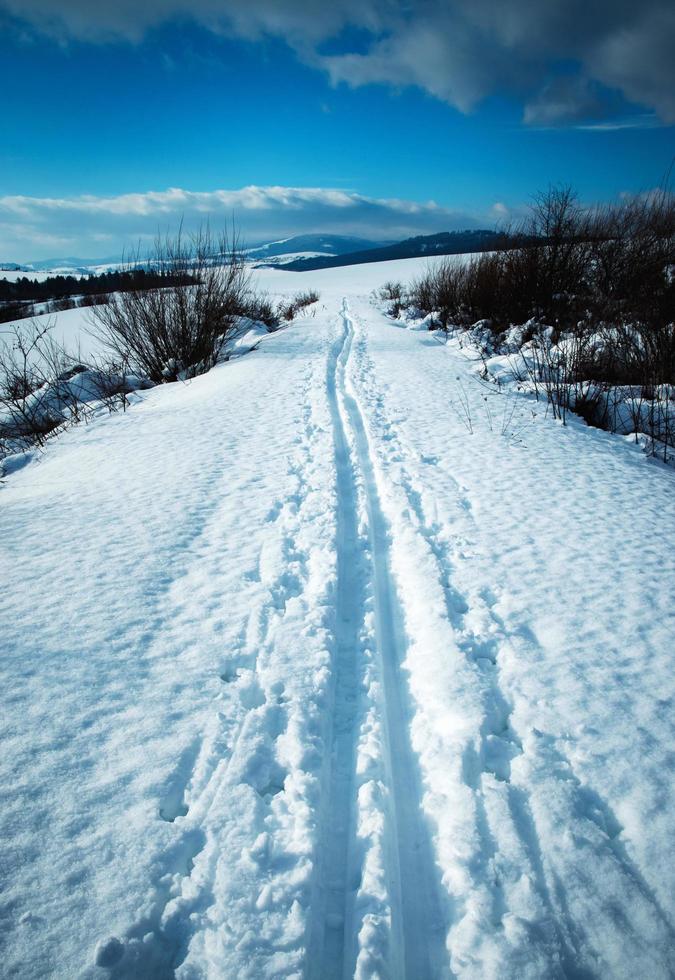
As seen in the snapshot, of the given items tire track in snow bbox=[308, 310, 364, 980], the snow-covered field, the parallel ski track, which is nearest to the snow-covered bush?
the snow-covered field

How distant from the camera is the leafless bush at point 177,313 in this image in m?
10.5

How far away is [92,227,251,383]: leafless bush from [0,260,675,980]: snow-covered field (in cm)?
763

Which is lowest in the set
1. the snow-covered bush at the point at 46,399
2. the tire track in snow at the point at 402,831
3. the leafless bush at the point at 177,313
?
the tire track in snow at the point at 402,831

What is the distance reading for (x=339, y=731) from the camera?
2.20 meters

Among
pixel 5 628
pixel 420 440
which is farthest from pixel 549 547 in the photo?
pixel 5 628

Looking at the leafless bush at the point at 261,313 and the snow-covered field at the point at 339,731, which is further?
the leafless bush at the point at 261,313

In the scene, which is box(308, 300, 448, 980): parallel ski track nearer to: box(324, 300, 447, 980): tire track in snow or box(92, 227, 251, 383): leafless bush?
box(324, 300, 447, 980): tire track in snow

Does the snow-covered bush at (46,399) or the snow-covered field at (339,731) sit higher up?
the snow-covered bush at (46,399)

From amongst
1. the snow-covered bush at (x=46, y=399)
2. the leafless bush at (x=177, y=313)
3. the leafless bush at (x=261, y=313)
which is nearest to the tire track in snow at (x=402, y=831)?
the snow-covered bush at (x=46, y=399)

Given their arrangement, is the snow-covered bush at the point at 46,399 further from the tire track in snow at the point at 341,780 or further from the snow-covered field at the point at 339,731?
the tire track in snow at the point at 341,780

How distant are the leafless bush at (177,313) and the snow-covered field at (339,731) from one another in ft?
25.0

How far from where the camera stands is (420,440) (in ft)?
19.2

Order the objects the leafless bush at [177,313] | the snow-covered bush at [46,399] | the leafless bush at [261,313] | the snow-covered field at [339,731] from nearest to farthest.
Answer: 1. the snow-covered field at [339,731]
2. the snow-covered bush at [46,399]
3. the leafless bush at [177,313]
4. the leafless bush at [261,313]

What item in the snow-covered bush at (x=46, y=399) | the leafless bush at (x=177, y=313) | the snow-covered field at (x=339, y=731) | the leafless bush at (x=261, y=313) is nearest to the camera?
the snow-covered field at (x=339, y=731)
